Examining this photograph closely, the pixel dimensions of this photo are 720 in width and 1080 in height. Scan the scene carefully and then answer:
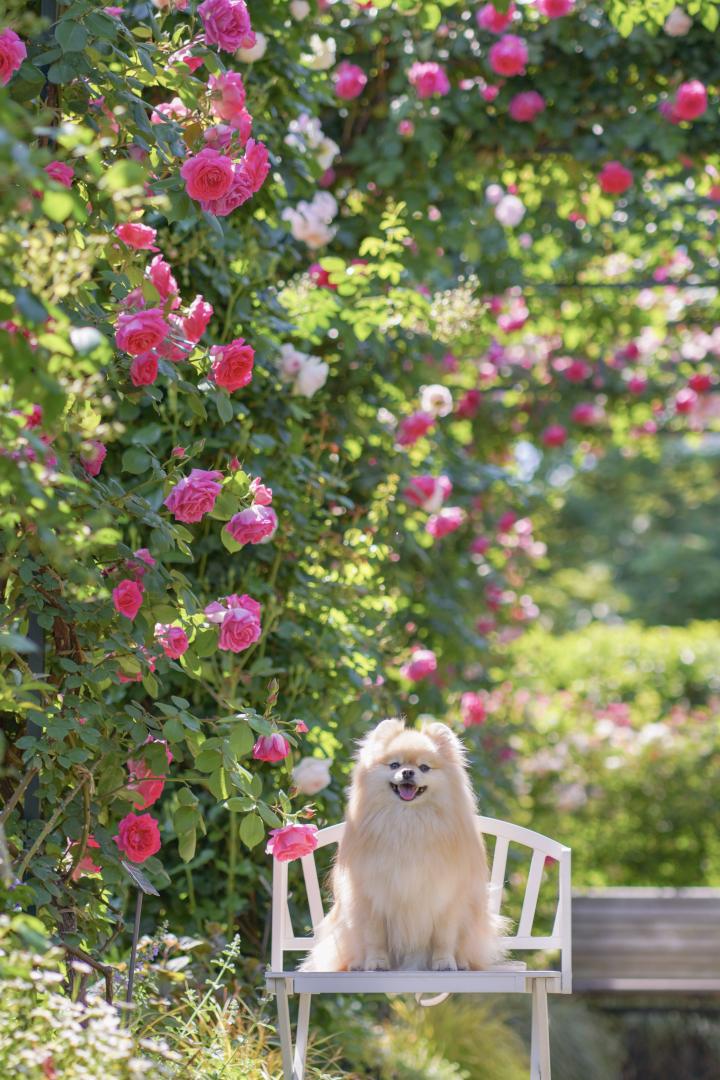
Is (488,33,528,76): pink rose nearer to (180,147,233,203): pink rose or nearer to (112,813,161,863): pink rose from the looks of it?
(180,147,233,203): pink rose

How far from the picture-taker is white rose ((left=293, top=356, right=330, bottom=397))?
3.90 m

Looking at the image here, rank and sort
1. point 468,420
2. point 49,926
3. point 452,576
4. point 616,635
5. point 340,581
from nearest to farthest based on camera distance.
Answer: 1. point 49,926
2. point 340,581
3. point 452,576
4. point 468,420
5. point 616,635

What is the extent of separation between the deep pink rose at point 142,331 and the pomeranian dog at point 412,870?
968 millimetres

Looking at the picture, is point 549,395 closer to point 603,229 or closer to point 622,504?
point 603,229

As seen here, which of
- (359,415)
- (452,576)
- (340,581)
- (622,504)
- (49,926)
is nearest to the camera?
(49,926)

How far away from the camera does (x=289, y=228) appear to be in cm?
418

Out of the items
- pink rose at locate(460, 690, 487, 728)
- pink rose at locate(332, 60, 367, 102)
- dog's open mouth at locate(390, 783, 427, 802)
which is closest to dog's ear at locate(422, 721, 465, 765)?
dog's open mouth at locate(390, 783, 427, 802)

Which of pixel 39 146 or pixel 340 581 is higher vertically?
pixel 39 146

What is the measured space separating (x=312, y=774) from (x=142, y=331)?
1498 mm

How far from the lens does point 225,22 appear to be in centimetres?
273

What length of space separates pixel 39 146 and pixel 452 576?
3.14m

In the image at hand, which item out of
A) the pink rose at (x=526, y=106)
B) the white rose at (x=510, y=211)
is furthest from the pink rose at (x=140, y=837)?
the white rose at (x=510, y=211)

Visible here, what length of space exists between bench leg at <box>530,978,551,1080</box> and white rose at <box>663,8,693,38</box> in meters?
3.22

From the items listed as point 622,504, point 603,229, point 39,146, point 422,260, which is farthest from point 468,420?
point 622,504
